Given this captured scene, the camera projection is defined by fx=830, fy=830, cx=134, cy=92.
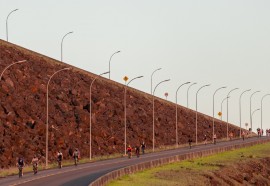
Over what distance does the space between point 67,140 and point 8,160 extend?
17.2 m

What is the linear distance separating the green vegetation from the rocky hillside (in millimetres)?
21342

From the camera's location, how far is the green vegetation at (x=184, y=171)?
5550 cm

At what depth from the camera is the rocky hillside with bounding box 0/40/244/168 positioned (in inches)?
3996

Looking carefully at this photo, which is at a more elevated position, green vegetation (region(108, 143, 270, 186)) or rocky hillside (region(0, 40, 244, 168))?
rocky hillside (region(0, 40, 244, 168))

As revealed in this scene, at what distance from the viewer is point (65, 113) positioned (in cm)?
11825

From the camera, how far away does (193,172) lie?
6756 centimetres

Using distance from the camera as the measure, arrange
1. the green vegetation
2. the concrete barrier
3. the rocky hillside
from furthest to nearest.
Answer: the rocky hillside
the green vegetation
the concrete barrier

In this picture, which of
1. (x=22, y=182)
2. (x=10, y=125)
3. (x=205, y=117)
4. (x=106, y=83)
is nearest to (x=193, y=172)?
(x=22, y=182)

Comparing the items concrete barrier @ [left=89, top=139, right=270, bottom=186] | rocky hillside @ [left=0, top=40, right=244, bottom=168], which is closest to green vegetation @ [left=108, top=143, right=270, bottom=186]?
concrete barrier @ [left=89, top=139, right=270, bottom=186]

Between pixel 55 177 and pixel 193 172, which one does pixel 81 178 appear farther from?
pixel 193 172

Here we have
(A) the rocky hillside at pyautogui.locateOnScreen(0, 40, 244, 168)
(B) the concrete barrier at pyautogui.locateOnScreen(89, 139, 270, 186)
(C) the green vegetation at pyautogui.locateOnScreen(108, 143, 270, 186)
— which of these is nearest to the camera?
(B) the concrete barrier at pyautogui.locateOnScreen(89, 139, 270, 186)

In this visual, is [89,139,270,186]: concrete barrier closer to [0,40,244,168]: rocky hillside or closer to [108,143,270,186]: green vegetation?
[108,143,270,186]: green vegetation

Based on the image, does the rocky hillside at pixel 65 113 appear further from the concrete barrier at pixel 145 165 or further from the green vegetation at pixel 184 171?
the green vegetation at pixel 184 171

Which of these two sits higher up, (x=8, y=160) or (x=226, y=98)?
(x=226, y=98)
